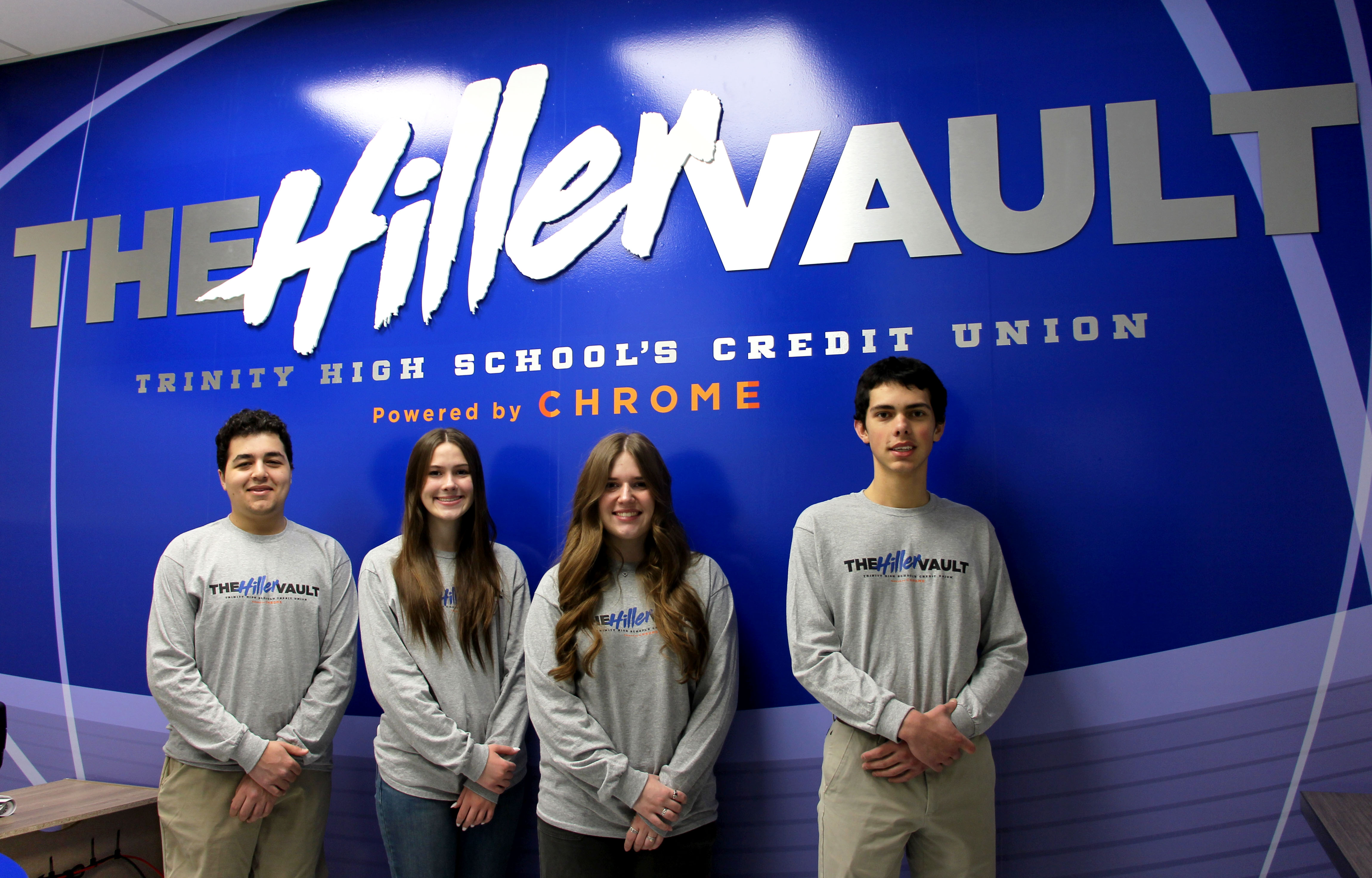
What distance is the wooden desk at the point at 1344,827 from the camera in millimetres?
1632

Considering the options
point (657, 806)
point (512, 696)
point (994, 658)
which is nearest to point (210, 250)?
point (512, 696)

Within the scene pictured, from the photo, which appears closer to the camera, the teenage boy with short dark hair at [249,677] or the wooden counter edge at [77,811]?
the teenage boy with short dark hair at [249,677]

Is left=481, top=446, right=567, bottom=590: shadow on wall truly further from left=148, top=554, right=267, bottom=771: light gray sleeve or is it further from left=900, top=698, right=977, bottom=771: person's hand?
left=900, top=698, right=977, bottom=771: person's hand

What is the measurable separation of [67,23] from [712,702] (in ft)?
11.9

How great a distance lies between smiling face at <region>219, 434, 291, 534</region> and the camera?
2.35 metres

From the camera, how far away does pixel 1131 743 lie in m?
2.24

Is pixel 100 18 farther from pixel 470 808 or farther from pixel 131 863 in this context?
pixel 470 808

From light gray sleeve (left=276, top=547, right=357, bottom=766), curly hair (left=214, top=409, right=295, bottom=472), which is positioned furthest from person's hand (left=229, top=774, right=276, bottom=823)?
curly hair (left=214, top=409, right=295, bottom=472)

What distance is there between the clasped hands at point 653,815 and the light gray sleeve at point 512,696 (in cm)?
42

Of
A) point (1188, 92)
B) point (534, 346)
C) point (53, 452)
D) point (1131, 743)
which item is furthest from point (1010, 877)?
point (53, 452)

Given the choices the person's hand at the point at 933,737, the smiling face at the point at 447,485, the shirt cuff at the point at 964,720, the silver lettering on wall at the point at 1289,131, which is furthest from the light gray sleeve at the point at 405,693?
the silver lettering on wall at the point at 1289,131

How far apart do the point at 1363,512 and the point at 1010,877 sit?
1426 mm

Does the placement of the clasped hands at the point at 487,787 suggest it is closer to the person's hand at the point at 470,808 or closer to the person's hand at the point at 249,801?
the person's hand at the point at 470,808

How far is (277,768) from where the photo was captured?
219cm
